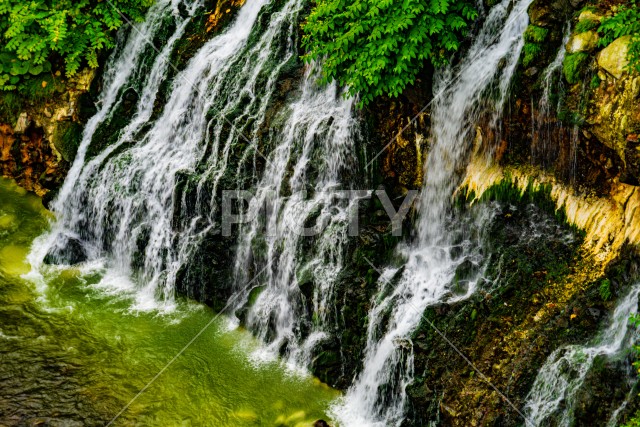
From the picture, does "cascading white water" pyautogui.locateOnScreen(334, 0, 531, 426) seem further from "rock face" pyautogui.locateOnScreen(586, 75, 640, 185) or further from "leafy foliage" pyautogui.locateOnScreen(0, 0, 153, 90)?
"leafy foliage" pyautogui.locateOnScreen(0, 0, 153, 90)

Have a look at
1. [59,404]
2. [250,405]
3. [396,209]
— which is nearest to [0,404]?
[59,404]

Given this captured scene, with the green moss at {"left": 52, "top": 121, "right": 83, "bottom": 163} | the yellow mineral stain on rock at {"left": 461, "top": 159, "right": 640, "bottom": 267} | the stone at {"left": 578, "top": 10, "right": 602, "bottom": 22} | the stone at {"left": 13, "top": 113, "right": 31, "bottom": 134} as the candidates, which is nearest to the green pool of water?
the green moss at {"left": 52, "top": 121, "right": 83, "bottom": 163}

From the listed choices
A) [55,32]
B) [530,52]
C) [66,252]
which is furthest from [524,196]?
[55,32]

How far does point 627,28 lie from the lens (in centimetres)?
621

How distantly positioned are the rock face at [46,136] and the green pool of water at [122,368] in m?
2.80

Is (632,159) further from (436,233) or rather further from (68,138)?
(68,138)

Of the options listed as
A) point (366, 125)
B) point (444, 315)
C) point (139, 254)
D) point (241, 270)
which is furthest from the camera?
point (139, 254)

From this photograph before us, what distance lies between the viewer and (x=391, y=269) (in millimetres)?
8516

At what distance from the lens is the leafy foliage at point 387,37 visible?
765 centimetres

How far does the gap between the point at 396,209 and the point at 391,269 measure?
37.7 inches

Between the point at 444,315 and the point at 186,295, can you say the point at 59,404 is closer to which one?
the point at 186,295

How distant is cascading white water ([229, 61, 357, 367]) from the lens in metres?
8.80

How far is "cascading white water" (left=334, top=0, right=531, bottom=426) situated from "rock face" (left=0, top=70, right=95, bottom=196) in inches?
318

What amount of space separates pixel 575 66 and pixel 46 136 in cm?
1090
